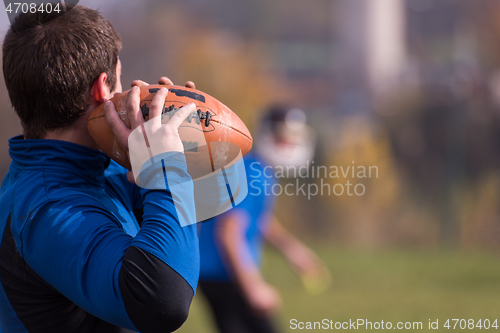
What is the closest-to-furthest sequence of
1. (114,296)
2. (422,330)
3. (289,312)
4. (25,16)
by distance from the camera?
(114,296) → (25,16) → (422,330) → (289,312)

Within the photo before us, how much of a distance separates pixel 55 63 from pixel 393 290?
7286 mm

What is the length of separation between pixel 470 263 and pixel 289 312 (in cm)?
436

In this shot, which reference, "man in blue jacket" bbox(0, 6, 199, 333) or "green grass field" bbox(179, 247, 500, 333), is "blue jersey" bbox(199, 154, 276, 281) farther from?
"green grass field" bbox(179, 247, 500, 333)

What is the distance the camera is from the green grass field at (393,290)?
6.33m

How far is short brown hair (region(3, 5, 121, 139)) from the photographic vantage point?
4.45 feet

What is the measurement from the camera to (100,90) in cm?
146

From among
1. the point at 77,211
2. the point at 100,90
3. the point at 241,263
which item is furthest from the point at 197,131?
the point at 241,263

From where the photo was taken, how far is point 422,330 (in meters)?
5.61

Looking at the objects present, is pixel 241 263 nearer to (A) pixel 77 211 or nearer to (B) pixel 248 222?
(B) pixel 248 222

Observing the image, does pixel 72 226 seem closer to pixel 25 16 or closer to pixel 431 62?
pixel 25 16

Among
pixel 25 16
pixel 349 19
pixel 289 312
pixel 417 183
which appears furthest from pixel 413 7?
pixel 25 16

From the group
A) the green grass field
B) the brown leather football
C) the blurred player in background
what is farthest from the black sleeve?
the green grass field

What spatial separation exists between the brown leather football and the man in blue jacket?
50 mm

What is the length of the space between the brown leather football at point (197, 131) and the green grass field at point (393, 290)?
4582mm
